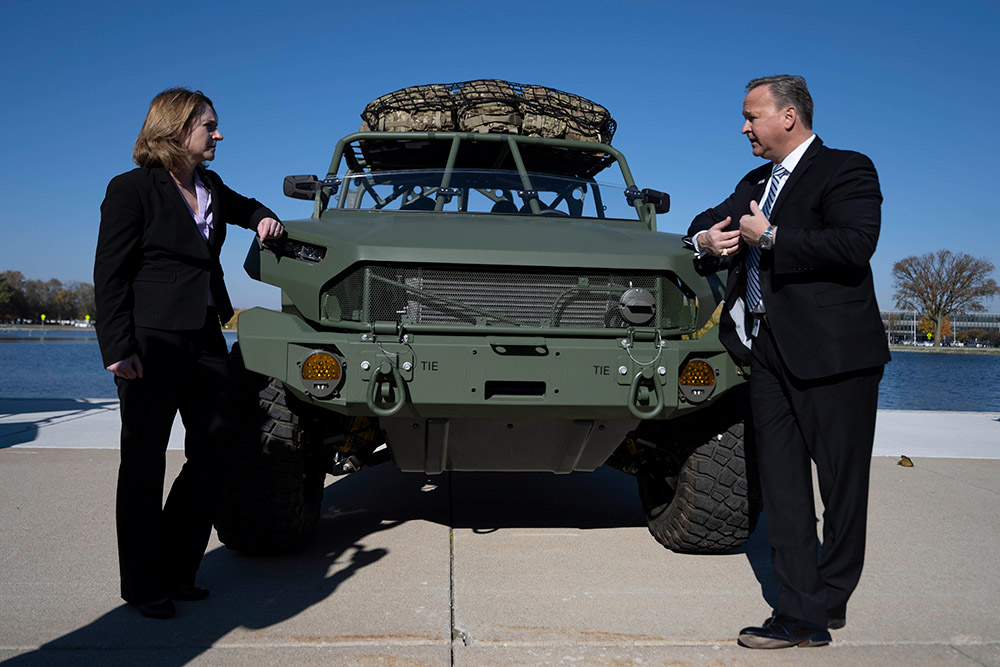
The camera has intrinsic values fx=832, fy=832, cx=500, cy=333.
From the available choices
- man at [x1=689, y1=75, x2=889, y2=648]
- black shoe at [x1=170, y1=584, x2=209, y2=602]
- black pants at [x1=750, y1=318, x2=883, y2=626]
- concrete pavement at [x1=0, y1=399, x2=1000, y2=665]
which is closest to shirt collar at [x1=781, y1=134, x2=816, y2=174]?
man at [x1=689, y1=75, x2=889, y2=648]

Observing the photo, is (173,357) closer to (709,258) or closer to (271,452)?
(271,452)

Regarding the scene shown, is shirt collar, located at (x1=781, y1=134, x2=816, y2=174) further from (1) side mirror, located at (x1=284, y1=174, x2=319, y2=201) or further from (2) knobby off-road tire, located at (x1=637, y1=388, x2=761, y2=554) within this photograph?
(1) side mirror, located at (x1=284, y1=174, x2=319, y2=201)

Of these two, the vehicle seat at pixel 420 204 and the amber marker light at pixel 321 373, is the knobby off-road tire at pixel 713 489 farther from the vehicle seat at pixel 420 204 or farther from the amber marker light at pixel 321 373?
Answer: the vehicle seat at pixel 420 204

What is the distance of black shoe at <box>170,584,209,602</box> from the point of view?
11.2 feet

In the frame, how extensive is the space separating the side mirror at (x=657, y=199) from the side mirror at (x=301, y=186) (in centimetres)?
195

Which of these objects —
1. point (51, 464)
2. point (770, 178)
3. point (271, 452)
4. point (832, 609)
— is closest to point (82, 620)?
point (271, 452)

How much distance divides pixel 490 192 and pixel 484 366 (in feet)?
6.10

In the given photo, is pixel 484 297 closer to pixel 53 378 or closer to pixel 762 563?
pixel 762 563

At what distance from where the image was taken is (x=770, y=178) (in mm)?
3314

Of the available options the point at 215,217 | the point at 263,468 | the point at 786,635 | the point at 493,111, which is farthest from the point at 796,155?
the point at 493,111

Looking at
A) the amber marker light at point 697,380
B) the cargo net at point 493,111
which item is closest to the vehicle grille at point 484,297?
the amber marker light at point 697,380

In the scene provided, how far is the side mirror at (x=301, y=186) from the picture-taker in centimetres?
475

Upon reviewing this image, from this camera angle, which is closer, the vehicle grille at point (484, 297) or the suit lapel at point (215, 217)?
the suit lapel at point (215, 217)

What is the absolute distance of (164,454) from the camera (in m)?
3.20
